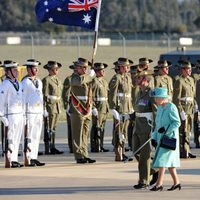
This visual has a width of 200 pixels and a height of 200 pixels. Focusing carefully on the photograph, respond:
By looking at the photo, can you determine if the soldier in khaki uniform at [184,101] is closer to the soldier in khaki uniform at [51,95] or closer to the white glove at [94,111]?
the white glove at [94,111]

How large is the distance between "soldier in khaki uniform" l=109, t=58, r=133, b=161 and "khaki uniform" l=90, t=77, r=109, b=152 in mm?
1141

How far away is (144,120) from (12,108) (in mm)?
3569

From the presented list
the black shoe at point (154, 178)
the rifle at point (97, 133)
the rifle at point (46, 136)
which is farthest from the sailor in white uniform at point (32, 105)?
the black shoe at point (154, 178)

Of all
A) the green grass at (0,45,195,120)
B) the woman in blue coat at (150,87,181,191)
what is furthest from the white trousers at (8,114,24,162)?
the green grass at (0,45,195,120)

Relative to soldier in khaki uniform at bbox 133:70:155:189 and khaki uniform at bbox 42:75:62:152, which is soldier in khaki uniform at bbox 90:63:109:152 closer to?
khaki uniform at bbox 42:75:62:152

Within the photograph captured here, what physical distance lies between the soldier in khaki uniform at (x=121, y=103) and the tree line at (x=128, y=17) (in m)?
80.2

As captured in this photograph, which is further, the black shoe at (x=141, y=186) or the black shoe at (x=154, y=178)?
the black shoe at (x=154, y=178)

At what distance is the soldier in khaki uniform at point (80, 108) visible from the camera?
19188mm

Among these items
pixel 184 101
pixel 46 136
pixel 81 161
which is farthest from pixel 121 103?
pixel 46 136

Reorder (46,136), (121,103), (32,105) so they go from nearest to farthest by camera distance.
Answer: (32,105) < (121,103) < (46,136)

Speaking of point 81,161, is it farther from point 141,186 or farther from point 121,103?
point 141,186

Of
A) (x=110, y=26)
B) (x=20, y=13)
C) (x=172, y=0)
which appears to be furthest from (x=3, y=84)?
(x=172, y=0)

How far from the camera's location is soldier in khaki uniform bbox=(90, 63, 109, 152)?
70.8ft

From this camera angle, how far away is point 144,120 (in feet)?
51.6
